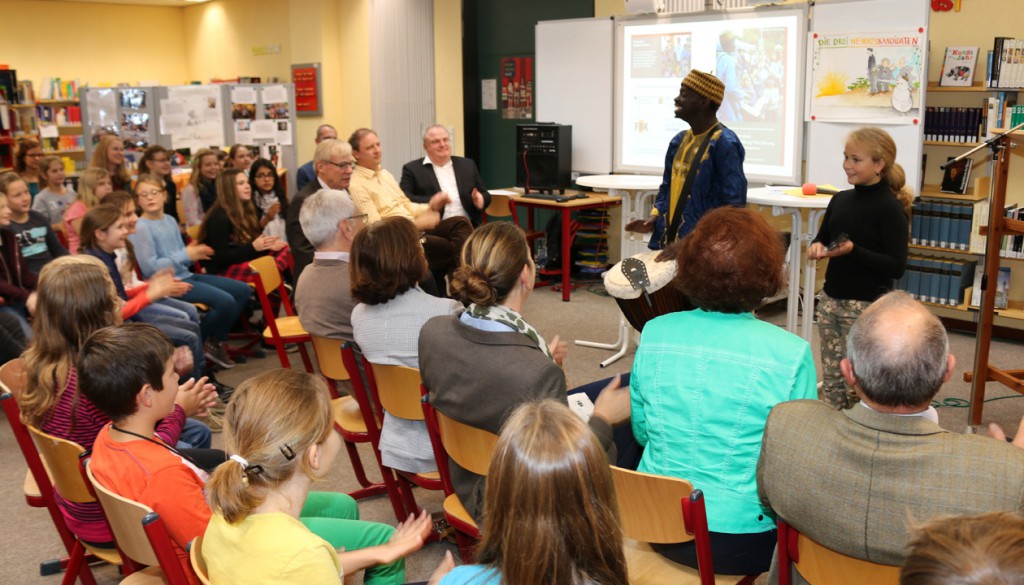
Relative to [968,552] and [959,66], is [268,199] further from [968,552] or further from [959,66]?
[968,552]

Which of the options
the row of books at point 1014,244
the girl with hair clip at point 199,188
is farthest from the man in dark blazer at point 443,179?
the row of books at point 1014,244

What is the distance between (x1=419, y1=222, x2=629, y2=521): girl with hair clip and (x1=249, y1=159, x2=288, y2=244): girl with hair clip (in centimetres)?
366

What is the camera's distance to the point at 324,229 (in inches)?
145

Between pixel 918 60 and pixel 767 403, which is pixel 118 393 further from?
pixel 918 60

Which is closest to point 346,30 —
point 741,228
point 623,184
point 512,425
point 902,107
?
point 623,184

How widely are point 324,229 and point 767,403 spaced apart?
7.49 feet

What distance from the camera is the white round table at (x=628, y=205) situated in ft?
16.8

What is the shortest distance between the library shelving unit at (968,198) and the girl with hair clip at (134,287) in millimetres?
4454

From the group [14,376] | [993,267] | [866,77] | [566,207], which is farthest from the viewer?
[566,207]

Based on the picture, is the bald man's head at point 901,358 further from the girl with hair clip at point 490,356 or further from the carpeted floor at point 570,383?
the carpeted floor at point 570,383

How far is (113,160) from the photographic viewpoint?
6383 mm

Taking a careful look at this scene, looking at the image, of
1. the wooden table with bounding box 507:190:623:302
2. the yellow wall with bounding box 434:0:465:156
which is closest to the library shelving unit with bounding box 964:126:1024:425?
the wooden table with bounding box 507:190:623:302

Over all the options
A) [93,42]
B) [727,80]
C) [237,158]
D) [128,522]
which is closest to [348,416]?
[128,522]

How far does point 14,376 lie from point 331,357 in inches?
39.4
